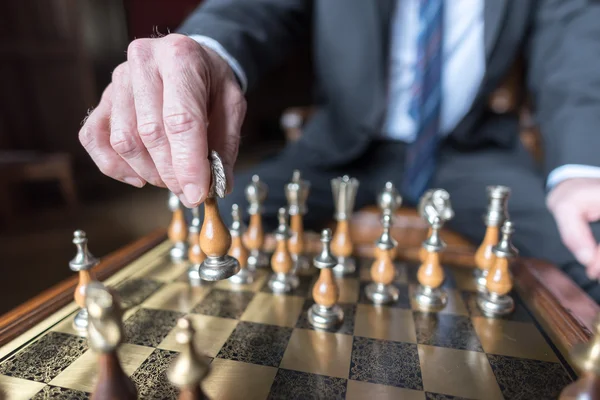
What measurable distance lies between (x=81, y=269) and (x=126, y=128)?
0.30m

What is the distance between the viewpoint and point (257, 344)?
2.37 feet

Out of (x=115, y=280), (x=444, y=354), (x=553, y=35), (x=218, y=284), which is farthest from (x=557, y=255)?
(x=115, y=280)

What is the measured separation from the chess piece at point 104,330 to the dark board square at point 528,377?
56 cm

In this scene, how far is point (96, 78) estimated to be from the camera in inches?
140

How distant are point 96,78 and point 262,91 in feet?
8.88

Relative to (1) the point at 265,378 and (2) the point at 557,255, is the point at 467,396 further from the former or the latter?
(2) the point at 557,255

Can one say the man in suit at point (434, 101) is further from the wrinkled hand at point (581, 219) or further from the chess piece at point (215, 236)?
the chess piece at point (215, 236)

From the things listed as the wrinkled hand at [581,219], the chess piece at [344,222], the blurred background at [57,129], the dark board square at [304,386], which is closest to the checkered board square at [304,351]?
the dark board square at [304,386]

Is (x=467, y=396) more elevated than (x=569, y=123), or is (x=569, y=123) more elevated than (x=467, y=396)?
(x=569, y=123)

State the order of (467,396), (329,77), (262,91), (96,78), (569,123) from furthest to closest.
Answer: (262,91) < (96,78) < (329,77) < (569,123) < (467,396)

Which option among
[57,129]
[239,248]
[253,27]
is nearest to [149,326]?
[239,248]

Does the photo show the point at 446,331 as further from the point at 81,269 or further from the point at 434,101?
the point at 434,101

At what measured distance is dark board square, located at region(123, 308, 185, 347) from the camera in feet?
2.40

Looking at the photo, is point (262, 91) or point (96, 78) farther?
point (262, 91)
